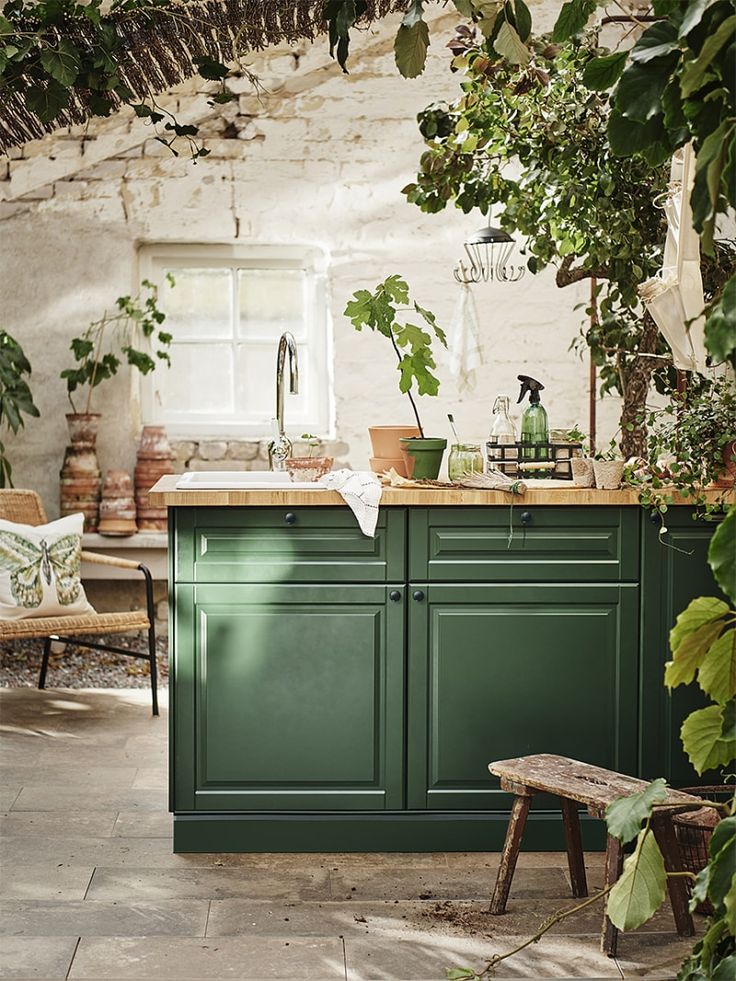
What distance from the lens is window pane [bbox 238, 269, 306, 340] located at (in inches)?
237

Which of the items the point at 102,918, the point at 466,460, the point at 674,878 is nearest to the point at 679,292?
the point at 466,460

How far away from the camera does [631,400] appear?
3916 mm

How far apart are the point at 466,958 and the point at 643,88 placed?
2.08 m

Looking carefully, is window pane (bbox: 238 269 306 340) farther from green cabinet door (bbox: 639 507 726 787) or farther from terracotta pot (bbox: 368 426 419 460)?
green cabinet door (bbox: 639 507 726 787)

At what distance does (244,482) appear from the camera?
369cm

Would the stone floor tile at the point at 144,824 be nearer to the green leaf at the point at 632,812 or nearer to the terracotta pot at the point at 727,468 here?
the terracotta pot at the point at 727,468

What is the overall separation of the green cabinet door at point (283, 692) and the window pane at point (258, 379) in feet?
8.71

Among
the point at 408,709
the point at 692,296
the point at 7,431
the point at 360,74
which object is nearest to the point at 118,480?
the point at 7,431

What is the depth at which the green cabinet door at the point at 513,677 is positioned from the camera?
11.4 ft

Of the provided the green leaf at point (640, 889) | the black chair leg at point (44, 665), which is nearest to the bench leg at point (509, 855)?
the green leaf at point (640, 889)

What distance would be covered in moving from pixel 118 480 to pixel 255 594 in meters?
2.53

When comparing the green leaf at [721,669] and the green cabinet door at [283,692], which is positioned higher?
the green leaf at [721,669]

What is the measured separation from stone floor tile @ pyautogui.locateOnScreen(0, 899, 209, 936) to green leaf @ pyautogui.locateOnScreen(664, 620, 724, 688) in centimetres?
187

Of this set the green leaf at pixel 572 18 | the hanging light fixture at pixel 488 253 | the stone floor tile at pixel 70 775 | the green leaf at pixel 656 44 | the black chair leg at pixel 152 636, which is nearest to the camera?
the green leaf at pixel 656 44
